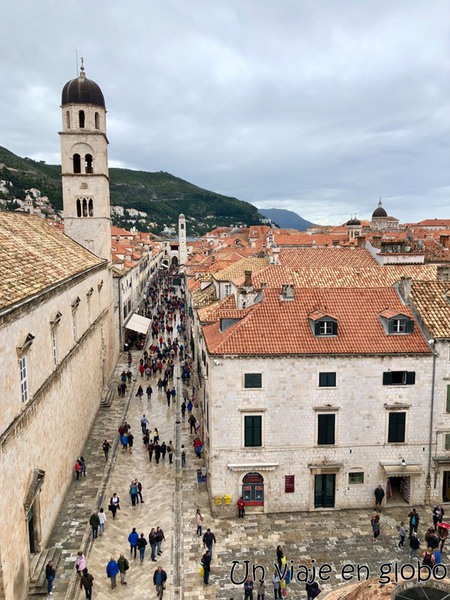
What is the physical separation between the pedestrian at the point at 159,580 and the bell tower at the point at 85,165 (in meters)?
28.2

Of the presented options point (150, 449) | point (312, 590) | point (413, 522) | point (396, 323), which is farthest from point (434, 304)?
point (150, 449)

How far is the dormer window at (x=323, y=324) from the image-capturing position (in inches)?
823

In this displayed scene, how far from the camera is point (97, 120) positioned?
123 feet

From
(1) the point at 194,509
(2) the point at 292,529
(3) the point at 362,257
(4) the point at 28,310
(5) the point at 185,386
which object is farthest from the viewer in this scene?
(3) the point at 362,257

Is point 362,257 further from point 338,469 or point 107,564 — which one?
point 107,564

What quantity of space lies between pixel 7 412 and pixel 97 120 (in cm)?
2908

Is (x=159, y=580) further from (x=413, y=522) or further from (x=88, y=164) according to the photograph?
(x=88, y=164)

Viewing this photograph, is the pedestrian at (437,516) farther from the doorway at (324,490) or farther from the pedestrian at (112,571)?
the pedestrian at (112,571)

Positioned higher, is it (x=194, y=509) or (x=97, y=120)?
(x=97, y=120)

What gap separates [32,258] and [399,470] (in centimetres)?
1964

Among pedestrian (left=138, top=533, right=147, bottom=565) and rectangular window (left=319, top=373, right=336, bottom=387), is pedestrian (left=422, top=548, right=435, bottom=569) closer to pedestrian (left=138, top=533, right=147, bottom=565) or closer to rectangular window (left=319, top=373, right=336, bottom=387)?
rectangular window (left=319, top=373, right=336, bottom=387)

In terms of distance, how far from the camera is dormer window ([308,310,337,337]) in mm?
20906

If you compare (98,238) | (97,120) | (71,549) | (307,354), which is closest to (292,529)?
(307,354)

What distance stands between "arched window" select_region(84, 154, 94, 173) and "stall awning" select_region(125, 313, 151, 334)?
52.2ft
